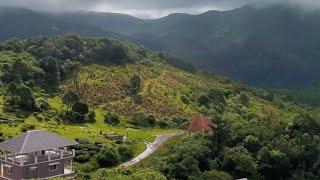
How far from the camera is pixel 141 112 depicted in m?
122

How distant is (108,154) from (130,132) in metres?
23.5

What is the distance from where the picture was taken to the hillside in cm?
7994

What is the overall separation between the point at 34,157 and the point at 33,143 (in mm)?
1530

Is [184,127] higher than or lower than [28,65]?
lower

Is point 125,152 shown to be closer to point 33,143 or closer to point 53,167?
point 53,167

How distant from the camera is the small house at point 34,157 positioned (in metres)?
66.0

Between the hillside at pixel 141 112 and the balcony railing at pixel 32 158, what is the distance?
140 inches

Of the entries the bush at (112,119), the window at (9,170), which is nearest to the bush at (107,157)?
the window at (9,170)

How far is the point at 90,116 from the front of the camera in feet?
365

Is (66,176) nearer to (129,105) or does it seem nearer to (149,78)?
(129,105)

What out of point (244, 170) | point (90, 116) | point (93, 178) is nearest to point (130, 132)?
point (90, 116)

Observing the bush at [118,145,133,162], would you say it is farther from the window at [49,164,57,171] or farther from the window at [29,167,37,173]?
the window at [29,167,37,173]

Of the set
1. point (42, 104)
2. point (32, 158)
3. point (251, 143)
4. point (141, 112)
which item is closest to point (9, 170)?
point (32, 158)

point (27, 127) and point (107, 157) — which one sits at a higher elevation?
point (27, 127)
